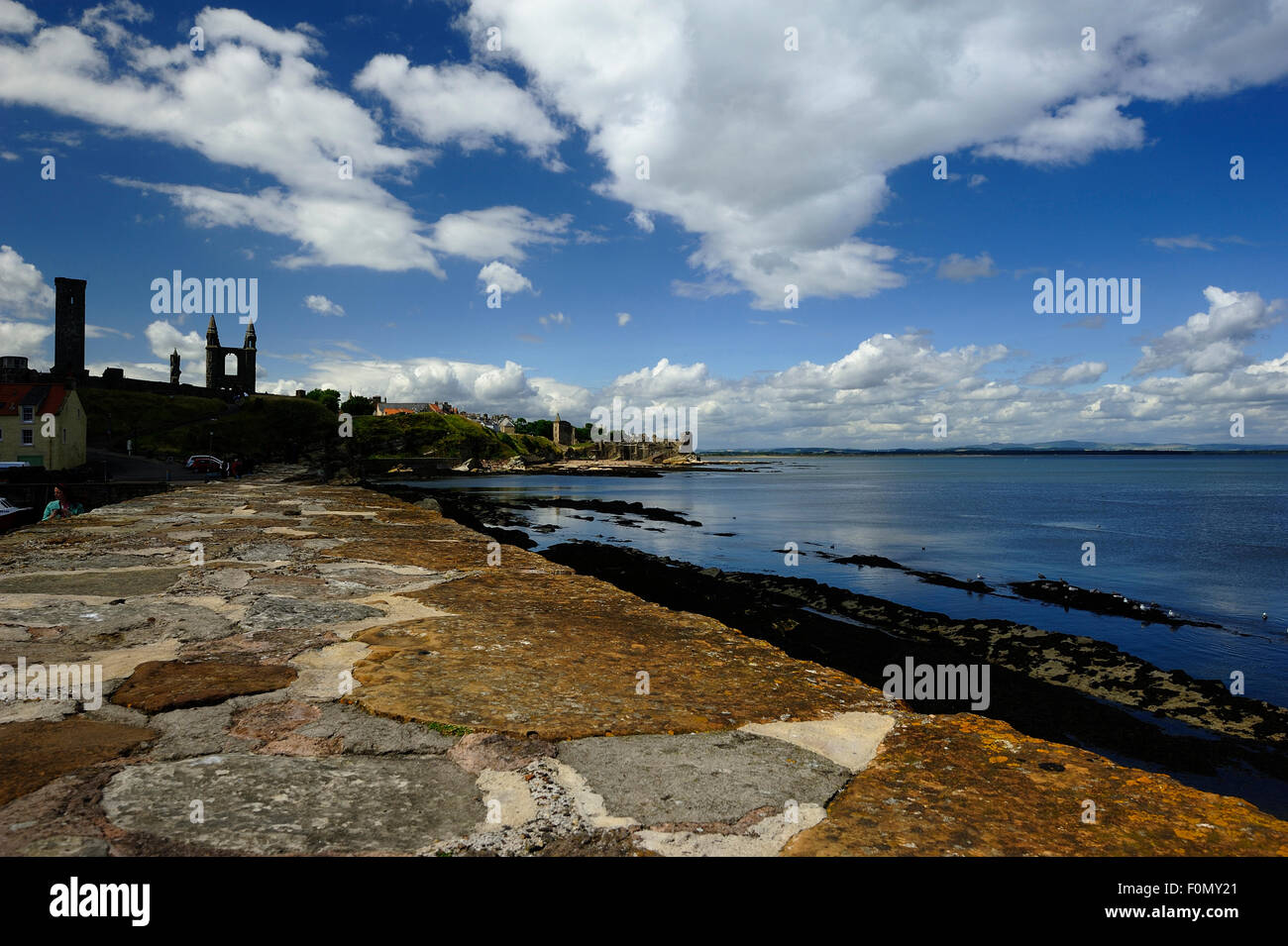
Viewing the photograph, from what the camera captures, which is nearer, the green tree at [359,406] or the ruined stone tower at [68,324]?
the ruined stone tower at [68,324]

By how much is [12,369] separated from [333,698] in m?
84.9

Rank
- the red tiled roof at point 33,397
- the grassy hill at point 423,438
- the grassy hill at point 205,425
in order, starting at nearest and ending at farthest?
the red tiled roof at point 33,397
the grassy hill at point 205,425
the grassy hill at point 423,438

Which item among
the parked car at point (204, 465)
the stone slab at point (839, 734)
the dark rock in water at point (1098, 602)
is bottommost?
the dark rock in water at point (1098, 602)

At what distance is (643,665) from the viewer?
4.10 m

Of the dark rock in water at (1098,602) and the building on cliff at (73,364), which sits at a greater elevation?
the building on cliff at (73,364)

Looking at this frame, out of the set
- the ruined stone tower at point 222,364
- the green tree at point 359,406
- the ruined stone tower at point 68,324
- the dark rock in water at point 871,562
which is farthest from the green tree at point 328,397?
the dark rock in water at point 871,562

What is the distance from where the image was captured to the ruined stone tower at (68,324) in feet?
257

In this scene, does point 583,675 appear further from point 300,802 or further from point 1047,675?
point 1047,675

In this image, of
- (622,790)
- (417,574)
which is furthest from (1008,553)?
(622,790)

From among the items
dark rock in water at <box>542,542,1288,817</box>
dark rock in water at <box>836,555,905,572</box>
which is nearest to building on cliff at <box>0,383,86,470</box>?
dark rock in water at <box>542,542,1288,817</box>

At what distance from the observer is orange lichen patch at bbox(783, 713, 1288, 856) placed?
7.04 ft

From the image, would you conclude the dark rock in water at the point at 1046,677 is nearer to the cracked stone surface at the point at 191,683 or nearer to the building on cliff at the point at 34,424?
the cracked stone surface at the point at 191,683

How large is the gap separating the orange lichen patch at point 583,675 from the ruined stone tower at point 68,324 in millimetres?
100819
